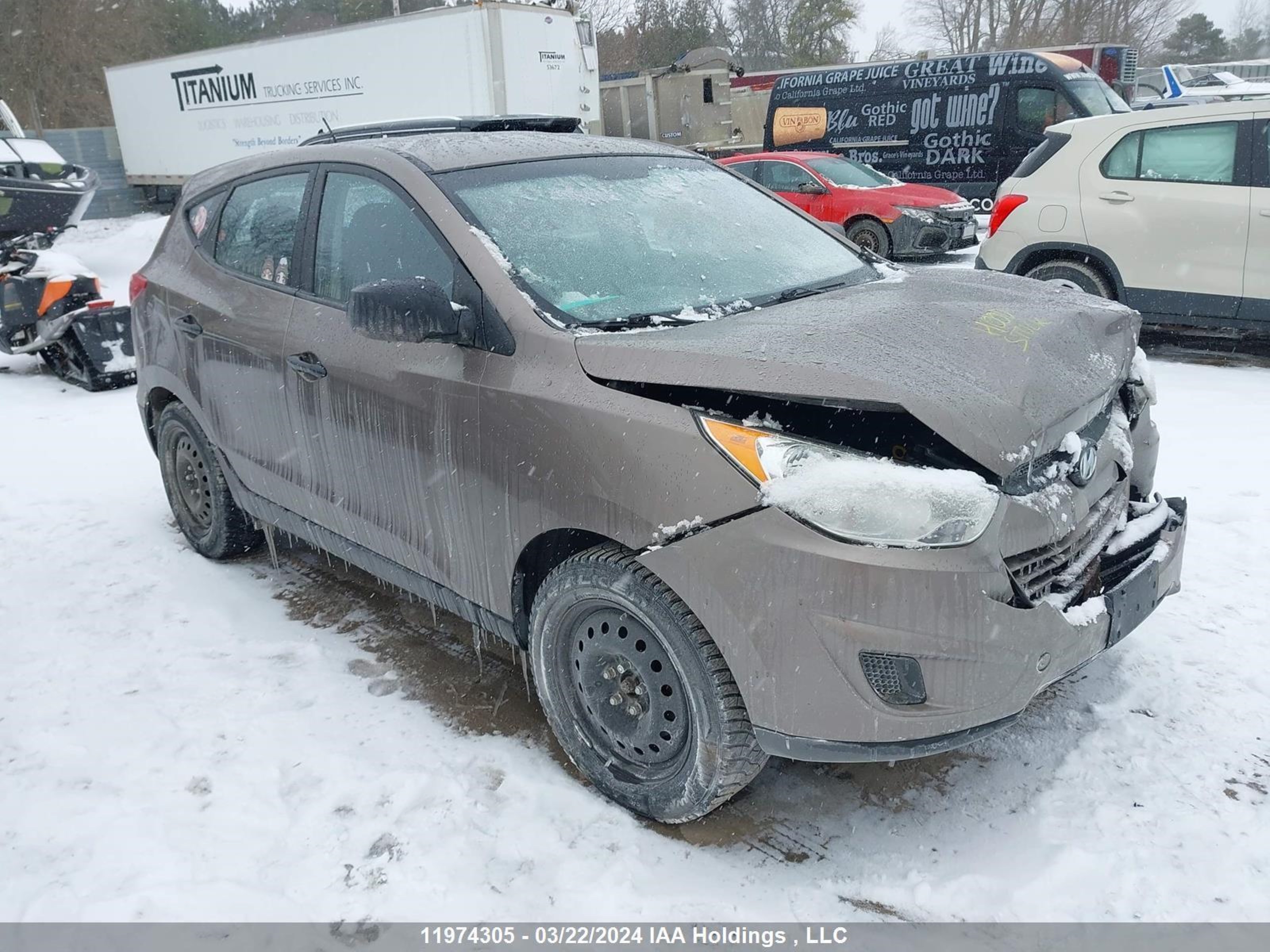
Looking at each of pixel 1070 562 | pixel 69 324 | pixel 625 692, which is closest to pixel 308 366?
pixel 625 692

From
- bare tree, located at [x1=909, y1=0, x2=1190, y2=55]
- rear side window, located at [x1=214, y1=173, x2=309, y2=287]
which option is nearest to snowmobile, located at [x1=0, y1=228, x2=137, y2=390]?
rear side window, located at [x1=214, y1=173, x2=309, y2=287]

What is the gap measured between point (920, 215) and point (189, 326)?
9.85 meters

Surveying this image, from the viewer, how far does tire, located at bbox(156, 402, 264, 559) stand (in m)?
4.39

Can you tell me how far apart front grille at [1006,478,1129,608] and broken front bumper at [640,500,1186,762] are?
62mm

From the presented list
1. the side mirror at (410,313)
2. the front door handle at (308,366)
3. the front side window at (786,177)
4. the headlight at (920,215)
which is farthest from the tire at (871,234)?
the side mirror at (410,313)

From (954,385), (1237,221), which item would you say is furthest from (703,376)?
(1237,221)

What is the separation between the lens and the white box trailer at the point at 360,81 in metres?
15.2

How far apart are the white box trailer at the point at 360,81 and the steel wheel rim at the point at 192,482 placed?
353 inches

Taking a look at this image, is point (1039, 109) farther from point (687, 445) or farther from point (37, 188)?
point (687, 445)

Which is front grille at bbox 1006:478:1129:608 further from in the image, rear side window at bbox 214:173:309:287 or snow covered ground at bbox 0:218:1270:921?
rear side window at bbox 214:173:309:287

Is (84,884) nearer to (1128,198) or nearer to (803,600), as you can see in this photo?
(803,600)

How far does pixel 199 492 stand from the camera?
15.1 feet

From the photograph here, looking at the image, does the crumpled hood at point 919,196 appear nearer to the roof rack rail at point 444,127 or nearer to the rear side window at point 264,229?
the roof rack rail at point 444,127

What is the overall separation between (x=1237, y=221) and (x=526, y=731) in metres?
6.22
